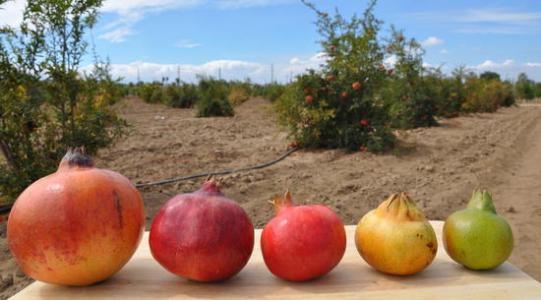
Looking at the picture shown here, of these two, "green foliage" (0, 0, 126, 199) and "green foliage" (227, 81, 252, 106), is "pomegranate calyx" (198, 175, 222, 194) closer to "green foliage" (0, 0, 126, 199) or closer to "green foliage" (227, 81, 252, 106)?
"green foliage" (0, 0, 126, 199)

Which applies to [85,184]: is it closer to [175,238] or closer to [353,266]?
[175,238]

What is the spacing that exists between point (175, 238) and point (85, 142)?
343 centimetres

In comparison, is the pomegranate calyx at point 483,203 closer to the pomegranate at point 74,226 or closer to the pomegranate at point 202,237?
the pomegranate at point 202,237

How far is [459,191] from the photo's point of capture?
5.23 m

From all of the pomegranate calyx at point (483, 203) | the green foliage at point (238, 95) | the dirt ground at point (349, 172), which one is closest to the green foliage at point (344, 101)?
the dirt ground at point (349, 172)

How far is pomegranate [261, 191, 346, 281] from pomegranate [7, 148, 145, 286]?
37 cm

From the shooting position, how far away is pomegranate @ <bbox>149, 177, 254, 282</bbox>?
113cm

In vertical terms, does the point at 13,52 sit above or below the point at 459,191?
above

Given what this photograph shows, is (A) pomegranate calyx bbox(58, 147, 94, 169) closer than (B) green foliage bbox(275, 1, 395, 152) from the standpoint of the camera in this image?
Yes

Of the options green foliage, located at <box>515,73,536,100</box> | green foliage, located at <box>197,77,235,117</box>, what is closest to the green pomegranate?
green foliage, located at <box>197,77,235,117</box>

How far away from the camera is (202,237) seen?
3.69 feet

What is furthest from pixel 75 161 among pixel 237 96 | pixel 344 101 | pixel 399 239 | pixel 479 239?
pixel 237 96

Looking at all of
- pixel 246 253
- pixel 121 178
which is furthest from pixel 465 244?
pixel 121 178

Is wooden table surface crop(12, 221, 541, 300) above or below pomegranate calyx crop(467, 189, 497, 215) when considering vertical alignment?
below
